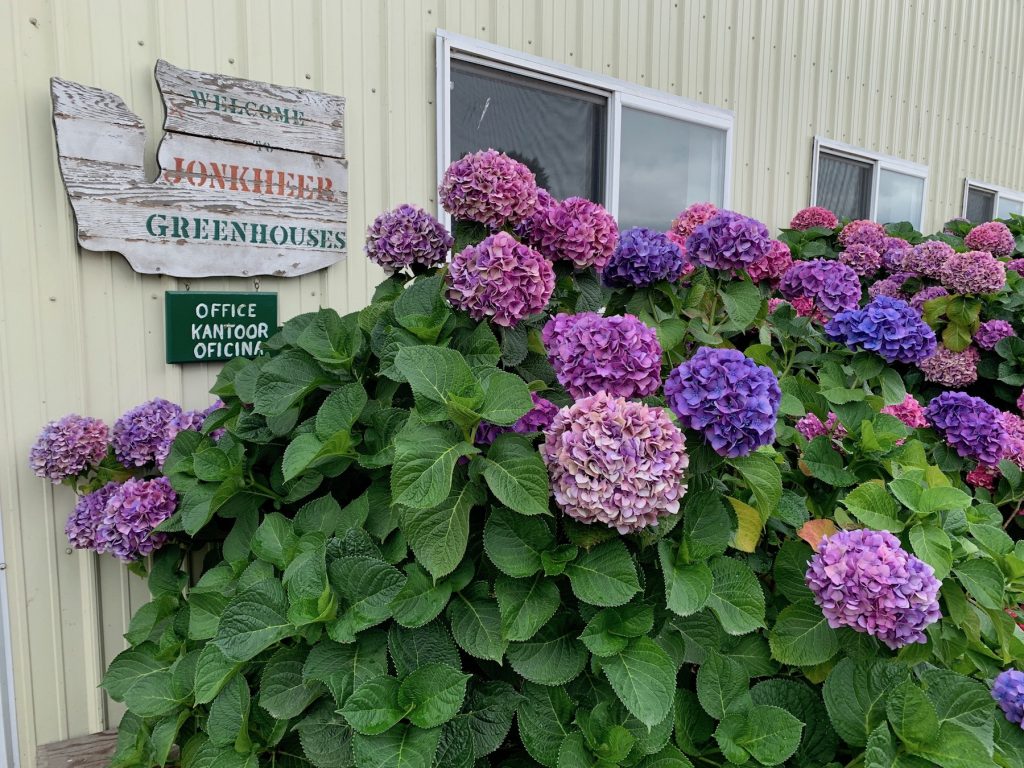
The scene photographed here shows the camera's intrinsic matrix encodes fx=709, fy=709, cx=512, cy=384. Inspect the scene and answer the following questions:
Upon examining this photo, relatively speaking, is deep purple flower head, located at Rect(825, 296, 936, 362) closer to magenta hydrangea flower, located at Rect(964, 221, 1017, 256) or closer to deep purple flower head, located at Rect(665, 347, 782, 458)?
deep purple flower head, located at Rect(665, 347, 782, 458)

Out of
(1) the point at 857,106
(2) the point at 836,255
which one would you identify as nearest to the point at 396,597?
(2) the point at 836,255

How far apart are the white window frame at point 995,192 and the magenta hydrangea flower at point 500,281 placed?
6250 mm

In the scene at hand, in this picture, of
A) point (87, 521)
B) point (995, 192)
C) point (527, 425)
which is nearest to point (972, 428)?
point (527, 425)

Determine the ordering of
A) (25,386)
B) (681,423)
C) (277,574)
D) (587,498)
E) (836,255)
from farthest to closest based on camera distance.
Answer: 1. (836,255)
2. (25,386)
3. (277,574)
4. (681,423)
5. (587,498)

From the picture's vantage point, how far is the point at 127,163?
205 cm

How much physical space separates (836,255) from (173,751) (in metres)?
3.33

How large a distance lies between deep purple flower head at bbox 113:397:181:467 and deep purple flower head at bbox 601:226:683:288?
1310 millimetres

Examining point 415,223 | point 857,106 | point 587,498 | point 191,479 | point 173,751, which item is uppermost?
point 857,106

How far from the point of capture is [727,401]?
1.05 m

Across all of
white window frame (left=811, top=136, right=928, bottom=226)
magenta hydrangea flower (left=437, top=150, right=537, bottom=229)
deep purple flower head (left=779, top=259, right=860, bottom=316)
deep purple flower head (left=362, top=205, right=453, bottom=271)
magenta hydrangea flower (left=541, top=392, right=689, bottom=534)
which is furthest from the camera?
white window frame (left=811, top=136, right=928, bottom=226)

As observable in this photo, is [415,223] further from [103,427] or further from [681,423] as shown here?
[103,427]

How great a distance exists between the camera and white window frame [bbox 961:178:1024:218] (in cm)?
608

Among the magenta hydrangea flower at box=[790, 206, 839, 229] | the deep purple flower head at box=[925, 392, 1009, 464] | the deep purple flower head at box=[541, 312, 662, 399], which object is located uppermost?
the magenta hydrangea flower at box=[790, 206, 839, 229]

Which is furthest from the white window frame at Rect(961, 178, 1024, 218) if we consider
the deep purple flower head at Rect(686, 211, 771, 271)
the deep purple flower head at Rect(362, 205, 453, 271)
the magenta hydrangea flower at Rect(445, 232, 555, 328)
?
the magenta hydrangea flower at Rect(445, 232, 555, 328)
